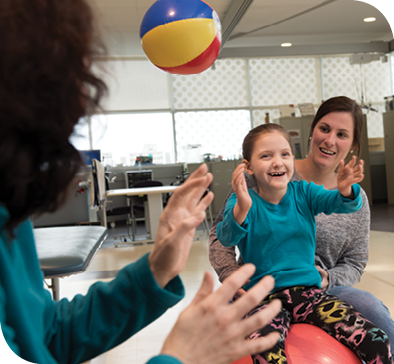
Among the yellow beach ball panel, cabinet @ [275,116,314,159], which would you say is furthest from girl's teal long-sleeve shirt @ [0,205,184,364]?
cabinet @ [275,116,314,159]

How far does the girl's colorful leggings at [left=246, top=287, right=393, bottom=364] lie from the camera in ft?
3.43

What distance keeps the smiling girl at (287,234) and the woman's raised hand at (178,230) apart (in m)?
0.50

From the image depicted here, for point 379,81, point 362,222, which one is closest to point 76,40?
point 362,222

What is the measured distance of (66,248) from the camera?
132cm

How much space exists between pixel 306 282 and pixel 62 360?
32.7 inches

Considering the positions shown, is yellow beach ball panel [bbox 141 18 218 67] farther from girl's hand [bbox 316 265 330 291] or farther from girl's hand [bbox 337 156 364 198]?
girl's hand [bbox 316 265 330 291]

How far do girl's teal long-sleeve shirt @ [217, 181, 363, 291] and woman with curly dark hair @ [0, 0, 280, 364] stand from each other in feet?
1.99

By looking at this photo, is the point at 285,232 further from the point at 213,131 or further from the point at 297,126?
the point at 213,131

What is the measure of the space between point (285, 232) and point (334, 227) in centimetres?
35

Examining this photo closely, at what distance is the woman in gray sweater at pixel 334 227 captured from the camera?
1407mm

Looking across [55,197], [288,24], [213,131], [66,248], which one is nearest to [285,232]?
[66,248]

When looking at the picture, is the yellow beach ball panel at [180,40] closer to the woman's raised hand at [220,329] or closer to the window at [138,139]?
the woman's raised hand at [220,329]

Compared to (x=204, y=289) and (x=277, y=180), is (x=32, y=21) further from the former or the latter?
(x=277, y=180)

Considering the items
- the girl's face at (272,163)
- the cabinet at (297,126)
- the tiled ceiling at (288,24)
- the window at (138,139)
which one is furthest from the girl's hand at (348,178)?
the window at (138,139)
